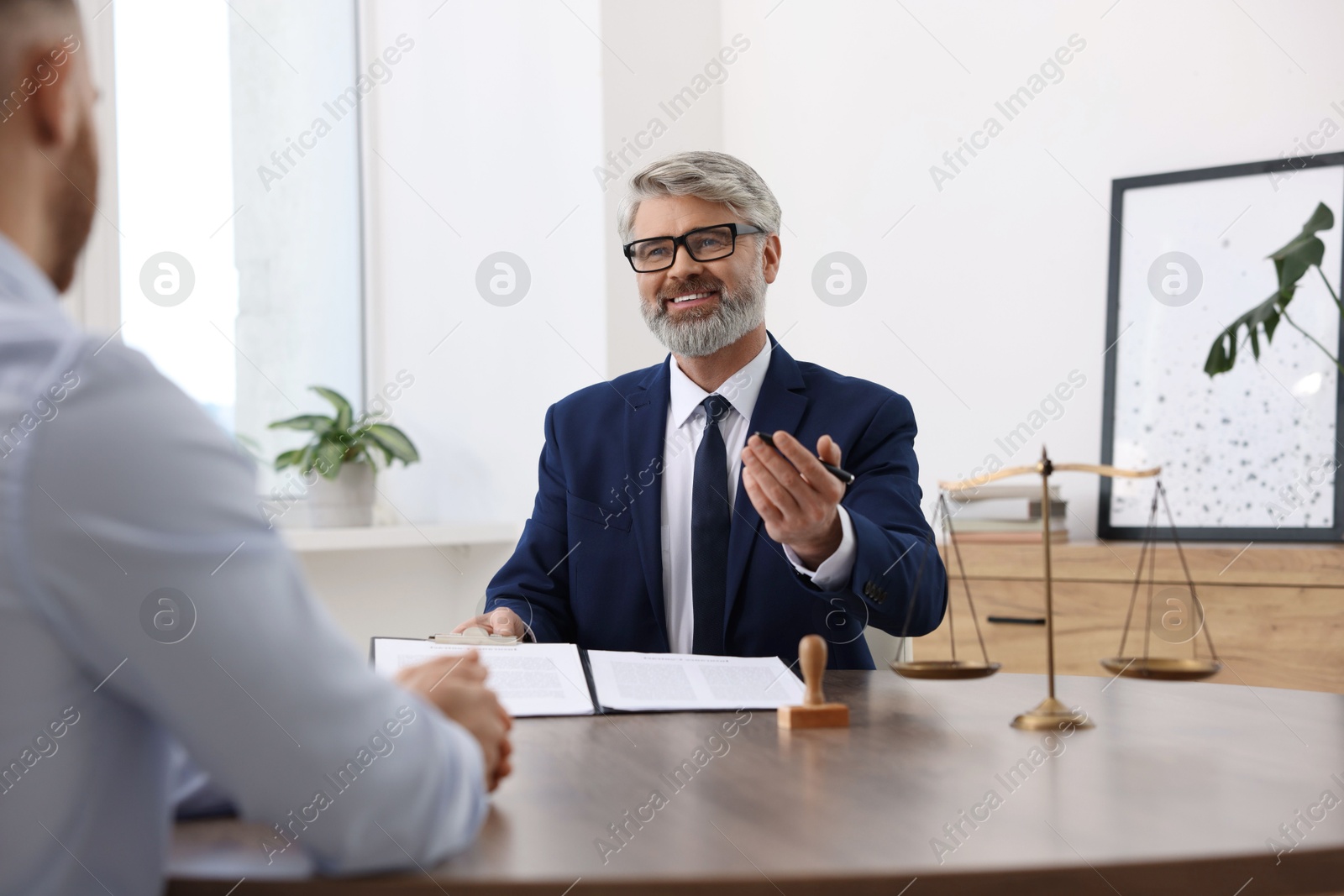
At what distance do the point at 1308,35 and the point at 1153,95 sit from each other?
1.37ft

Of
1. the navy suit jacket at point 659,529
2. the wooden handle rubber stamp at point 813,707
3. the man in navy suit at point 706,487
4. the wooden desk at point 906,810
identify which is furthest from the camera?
the navy suit jacket at point 659,529

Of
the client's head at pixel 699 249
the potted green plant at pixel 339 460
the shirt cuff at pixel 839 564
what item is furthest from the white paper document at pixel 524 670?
the potted green plant at pixel 339 460

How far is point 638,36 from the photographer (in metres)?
3.69

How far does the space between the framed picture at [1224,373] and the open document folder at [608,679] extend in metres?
2.01

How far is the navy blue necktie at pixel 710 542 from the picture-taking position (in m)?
2.10

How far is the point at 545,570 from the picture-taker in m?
2.30

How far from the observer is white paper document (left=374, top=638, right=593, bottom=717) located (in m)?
1.47

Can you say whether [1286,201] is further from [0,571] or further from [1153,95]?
[0,571]

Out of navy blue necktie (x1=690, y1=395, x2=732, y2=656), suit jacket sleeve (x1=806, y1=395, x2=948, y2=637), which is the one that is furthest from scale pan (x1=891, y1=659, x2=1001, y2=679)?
navy blue necktie (x1=690, y1=395, x2=732, y2=656)

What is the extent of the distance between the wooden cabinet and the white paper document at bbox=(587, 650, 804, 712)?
1457mm

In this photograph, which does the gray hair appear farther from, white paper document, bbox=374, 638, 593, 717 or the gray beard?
white paper document, bbox=374, 638, 593, 717

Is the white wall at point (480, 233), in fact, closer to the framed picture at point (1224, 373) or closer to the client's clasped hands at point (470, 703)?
the framed picture at point (1224, 373)

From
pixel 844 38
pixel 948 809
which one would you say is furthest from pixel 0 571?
pixel 844 38

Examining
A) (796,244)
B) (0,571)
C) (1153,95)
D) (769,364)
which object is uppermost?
(1153,95)
